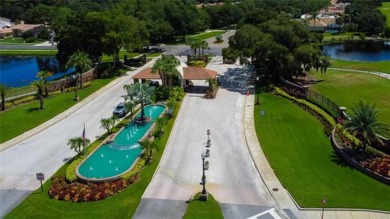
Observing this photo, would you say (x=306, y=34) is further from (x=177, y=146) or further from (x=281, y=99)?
(x=177, y=146)

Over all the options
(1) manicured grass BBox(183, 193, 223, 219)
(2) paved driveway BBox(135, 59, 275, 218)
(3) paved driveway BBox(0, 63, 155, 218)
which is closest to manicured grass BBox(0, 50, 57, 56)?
(3) paved driveway BBox(0, 63, 155, 218)

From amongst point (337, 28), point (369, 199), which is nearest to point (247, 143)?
point (369, 199)

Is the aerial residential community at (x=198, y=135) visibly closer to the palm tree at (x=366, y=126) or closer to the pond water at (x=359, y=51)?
the palm tree at (x=366, y=126)

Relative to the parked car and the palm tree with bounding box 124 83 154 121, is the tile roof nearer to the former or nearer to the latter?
the parked car

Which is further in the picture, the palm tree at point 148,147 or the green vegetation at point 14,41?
the green vegetation at point 14,41

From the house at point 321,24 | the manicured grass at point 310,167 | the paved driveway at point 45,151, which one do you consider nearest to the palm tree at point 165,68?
the paved driveway at point 45,151
